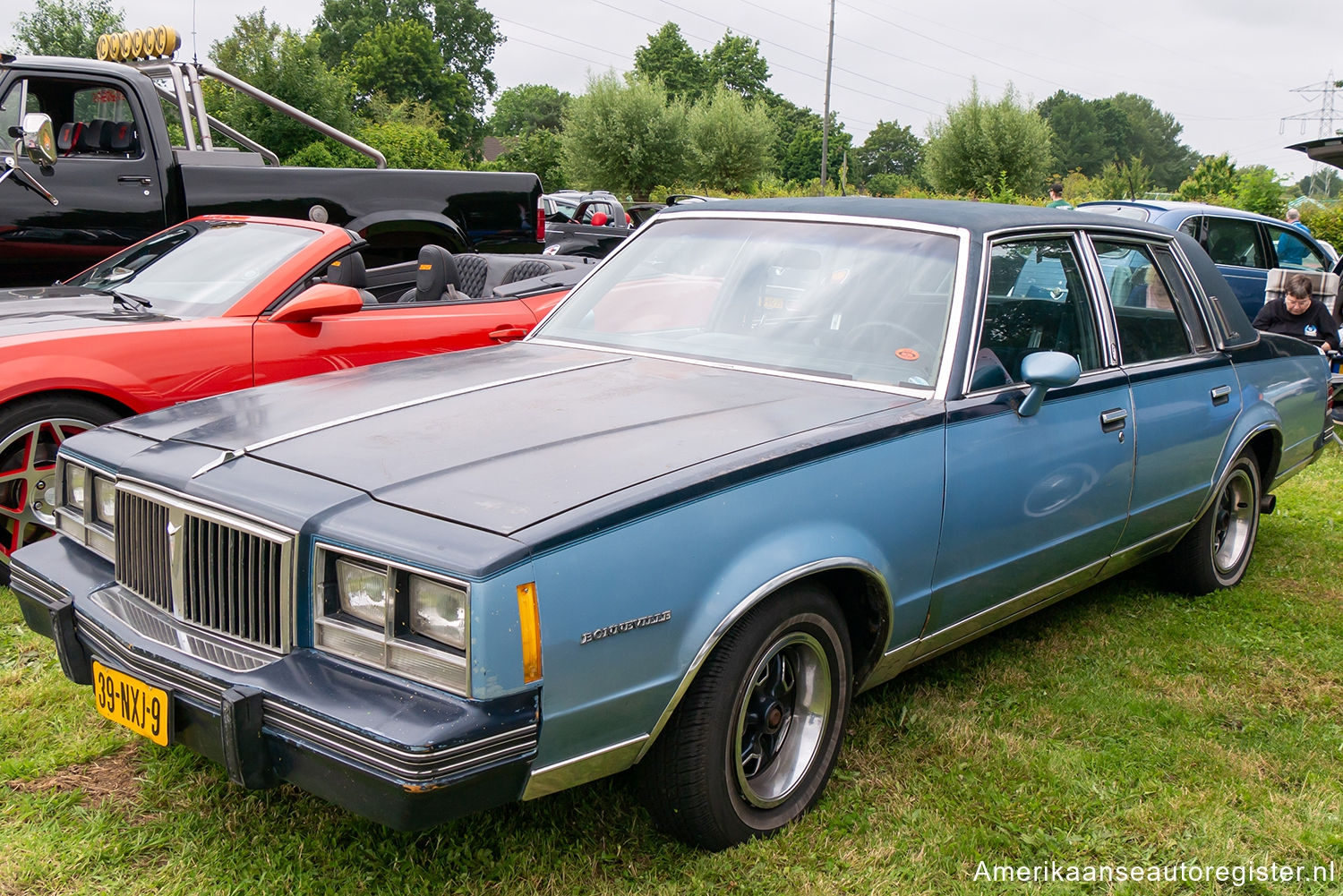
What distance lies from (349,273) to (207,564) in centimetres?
317

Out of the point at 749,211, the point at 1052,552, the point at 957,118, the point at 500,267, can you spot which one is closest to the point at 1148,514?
the point at 1052,552

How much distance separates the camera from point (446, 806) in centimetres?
208

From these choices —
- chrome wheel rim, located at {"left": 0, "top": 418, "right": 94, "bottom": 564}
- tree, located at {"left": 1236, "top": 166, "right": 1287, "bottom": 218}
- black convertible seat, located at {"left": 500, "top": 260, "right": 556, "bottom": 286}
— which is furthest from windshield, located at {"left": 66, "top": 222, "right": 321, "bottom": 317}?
tree, located at {"left": 1236, "top": 166, "right": 1287, "bottom": 218}

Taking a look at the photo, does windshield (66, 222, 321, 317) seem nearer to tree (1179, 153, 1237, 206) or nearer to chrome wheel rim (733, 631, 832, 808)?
chrome wheel rim (733, 631, 832, 808)

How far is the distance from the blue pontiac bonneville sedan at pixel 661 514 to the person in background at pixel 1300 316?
187 inches

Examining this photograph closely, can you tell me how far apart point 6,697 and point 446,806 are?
2103 millimetres

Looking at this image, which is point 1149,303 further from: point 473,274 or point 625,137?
point 625,137

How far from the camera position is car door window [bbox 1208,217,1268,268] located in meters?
10.5

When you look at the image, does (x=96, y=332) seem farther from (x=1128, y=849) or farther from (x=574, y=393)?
(x=1128, y=849)

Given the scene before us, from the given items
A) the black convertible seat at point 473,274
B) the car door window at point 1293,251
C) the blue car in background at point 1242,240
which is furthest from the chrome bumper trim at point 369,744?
the car door window at point 1293,251

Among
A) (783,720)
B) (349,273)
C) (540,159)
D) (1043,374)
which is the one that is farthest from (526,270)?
(540,159)

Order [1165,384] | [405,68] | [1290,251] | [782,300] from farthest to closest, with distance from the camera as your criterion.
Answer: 1. [405,68]
2. [1290,251]
3. [1165,384]
4. [782,300]

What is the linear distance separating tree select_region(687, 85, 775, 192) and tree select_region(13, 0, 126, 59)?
96.0ft

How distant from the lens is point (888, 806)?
3.01 meters
